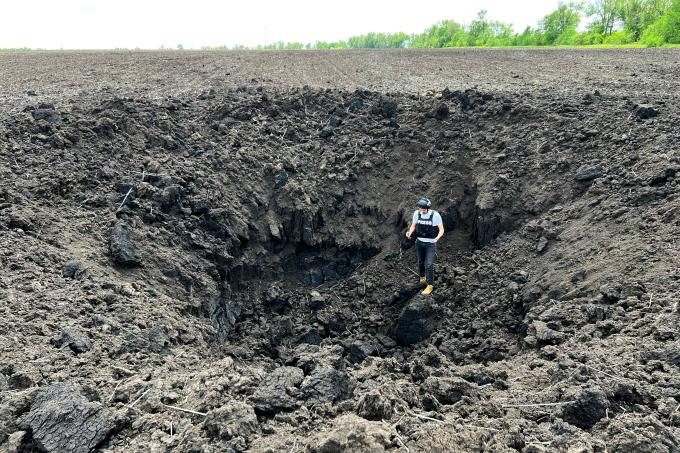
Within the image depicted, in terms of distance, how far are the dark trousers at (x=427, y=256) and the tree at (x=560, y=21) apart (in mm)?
45285

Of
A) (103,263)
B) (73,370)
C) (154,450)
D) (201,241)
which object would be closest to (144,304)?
(103,263)

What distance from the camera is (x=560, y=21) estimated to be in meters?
46.6

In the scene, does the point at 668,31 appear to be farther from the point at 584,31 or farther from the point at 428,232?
the point at 428,232

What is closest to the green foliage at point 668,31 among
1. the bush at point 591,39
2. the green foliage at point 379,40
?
the bush at point 591,39

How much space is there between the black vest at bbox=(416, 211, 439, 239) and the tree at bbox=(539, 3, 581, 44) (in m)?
45.3

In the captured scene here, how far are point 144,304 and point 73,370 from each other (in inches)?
57.5

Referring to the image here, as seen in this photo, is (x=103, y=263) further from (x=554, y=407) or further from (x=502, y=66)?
(x=502, y=66)

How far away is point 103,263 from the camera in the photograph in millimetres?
5812

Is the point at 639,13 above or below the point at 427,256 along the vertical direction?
above

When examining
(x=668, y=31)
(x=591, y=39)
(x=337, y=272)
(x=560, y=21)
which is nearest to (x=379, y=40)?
(x=560, y=21)

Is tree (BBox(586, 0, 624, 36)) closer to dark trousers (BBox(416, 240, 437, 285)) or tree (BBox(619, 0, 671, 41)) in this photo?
tree (BBox(619, 0, 671, 41))

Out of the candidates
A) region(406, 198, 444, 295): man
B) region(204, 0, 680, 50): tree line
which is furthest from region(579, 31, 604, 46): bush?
region(406, 198, 444, 295): man

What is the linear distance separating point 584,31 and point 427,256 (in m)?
46.3

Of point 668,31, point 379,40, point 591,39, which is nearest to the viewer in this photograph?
point 668,31
